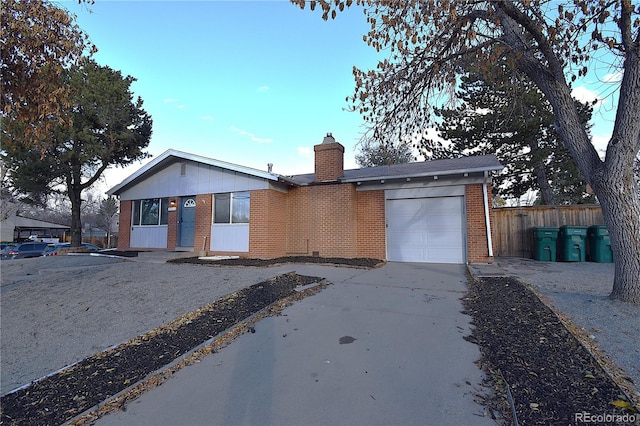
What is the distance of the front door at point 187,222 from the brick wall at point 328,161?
5260mm

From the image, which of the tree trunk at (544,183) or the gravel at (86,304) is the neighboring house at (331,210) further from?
the tree trunk at (544,183)

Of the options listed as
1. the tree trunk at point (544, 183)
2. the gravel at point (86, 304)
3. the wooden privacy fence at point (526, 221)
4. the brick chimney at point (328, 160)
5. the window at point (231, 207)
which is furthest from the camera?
the tree trunk at point (544, 183)

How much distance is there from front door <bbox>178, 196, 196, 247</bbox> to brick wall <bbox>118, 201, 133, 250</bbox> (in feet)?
11.0

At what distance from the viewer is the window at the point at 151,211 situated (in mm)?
12891

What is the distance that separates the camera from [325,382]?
107 inches

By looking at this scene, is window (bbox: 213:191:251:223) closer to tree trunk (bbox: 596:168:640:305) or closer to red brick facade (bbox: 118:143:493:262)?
red brick facade (bbox: 118:143:493:262)

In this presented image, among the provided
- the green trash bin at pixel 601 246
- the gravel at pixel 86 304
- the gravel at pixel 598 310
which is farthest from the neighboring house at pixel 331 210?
the green trash bin at pixel 601 246

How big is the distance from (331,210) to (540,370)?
26.8 feet

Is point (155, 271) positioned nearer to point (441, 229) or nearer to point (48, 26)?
point (48, 26)

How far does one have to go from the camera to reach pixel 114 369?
3.08 m

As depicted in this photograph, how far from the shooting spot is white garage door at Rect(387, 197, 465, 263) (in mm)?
9344

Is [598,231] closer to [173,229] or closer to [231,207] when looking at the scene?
[231,207]

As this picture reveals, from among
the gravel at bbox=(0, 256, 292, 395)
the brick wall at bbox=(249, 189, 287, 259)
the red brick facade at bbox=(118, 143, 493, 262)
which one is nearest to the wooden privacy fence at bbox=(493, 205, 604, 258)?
the red brick facade at bbox=(118, 143, 493, 262)

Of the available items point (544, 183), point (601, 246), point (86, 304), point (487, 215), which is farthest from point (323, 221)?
point (544, 183)
